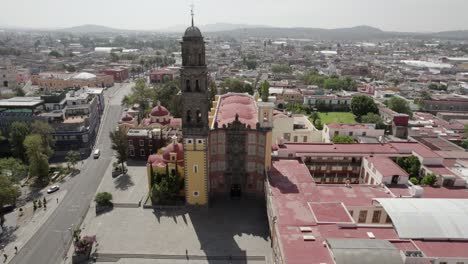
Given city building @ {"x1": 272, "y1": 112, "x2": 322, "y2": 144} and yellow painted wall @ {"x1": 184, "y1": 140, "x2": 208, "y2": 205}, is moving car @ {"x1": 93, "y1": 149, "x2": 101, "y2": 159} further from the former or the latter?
city building @ {"x1": 272, "y1": 112, "x2": 322, "y2": 144}

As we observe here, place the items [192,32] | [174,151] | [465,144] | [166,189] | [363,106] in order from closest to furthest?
[192,32]
[166,189]
[174,151]
[465,144]
[363,106]

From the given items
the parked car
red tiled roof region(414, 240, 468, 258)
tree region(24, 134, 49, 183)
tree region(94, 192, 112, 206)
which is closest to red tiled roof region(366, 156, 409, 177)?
red tiled roof region(414, 240, 468, 258)

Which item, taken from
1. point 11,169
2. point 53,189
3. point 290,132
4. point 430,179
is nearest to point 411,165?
point 430,179

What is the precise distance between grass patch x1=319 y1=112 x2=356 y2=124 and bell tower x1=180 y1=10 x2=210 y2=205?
227 feet

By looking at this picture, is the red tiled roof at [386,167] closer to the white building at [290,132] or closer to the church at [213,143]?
the church at [213,143]

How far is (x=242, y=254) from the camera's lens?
44531 millimetres

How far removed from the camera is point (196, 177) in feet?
177

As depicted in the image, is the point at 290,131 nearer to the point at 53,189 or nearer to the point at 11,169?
the point at 53,189

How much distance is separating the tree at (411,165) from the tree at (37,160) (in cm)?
6836

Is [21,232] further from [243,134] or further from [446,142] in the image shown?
[446,142]

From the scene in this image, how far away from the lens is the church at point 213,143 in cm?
5056

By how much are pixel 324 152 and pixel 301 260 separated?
3187 centimetres

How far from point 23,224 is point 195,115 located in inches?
1293

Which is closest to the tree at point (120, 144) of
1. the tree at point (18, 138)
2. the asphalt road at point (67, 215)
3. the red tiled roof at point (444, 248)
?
the asphalt road at point (67, 215)
